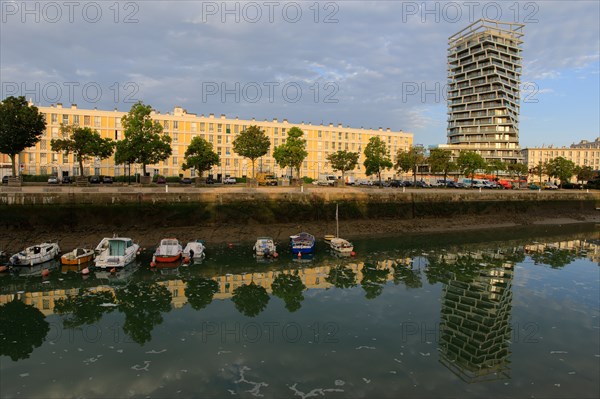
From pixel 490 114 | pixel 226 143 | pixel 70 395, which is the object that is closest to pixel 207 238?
pixel 70 395

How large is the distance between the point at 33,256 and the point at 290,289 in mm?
21952

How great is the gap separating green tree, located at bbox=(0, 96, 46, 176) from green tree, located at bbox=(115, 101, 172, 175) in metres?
11.9

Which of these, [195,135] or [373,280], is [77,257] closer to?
[373,280]

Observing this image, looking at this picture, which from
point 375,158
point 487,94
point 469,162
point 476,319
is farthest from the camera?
point 487,94

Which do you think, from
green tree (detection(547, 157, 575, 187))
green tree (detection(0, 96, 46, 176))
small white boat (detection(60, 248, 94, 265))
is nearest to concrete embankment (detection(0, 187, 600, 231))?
small white boat (detection(60, 248, 94, 265))

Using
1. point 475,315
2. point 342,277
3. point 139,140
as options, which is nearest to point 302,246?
point 342,277

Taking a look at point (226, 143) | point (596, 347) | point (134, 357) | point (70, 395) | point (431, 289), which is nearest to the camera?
point (70, 395)

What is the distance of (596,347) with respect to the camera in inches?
799

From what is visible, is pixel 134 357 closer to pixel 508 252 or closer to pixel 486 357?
pixel 486 357

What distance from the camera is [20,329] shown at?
2152 centimetres

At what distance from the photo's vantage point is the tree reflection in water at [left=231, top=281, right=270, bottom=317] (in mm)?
25406

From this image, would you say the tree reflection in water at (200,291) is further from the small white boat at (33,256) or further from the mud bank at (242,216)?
the mud bank at (242,216)

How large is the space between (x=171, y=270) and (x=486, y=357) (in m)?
24.5

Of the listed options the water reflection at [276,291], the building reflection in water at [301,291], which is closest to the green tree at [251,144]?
the water reflection at [276,291]
